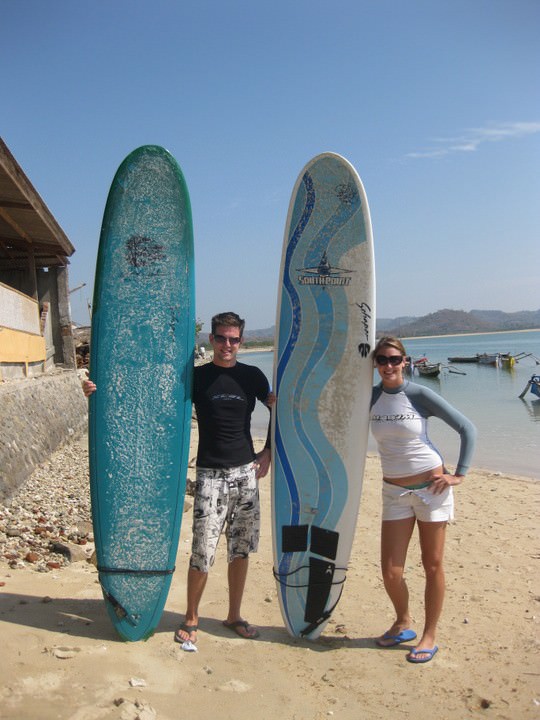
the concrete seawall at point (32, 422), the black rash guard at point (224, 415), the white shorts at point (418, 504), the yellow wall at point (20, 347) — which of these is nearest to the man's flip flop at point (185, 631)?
the black rash guard at point (224, 415)

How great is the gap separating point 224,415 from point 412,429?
32.7 inches

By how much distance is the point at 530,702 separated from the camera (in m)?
2.34

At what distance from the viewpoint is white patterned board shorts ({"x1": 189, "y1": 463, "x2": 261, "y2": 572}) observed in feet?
8.47

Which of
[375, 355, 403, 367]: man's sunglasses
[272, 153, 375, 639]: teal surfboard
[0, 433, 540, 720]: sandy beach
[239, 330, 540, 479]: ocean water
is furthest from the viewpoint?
[239, 330, 540, 479]: ocean water

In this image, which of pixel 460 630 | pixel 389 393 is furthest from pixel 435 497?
pixel 460 630

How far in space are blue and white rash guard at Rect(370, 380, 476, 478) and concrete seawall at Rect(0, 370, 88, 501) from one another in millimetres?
3089

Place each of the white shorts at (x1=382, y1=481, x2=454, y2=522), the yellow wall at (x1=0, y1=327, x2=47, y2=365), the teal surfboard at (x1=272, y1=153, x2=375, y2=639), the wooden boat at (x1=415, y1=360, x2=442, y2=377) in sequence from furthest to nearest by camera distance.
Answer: the wooden boat at (x1=415, y1=360, x2=442, y2=377) → the yellow wall at (x1=0, y1=327, x2=47, y2=365) → the teal surfboard at (x1=272, y1=153, x2=375, y2=639) → the white shorts at (x1=382, y1=481, x2=454, y2=522)

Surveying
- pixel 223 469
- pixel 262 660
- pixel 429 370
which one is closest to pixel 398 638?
pixel 262 660

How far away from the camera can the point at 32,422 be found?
6.20 metres

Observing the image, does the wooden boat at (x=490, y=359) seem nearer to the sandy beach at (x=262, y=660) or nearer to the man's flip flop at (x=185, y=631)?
the sandy beach at (x=262, y=660)

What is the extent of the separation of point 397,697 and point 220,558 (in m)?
1.81

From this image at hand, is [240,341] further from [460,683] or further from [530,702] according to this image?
[530,702]

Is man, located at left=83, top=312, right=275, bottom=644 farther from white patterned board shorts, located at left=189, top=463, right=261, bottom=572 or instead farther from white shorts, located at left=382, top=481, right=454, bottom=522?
white shorts, located at left=382, top=481, right=454, bottom=522

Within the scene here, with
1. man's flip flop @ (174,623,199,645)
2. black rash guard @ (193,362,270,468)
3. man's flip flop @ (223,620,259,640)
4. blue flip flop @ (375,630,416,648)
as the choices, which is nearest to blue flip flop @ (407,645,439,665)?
blue flip flop @ (375,630,416,648)
